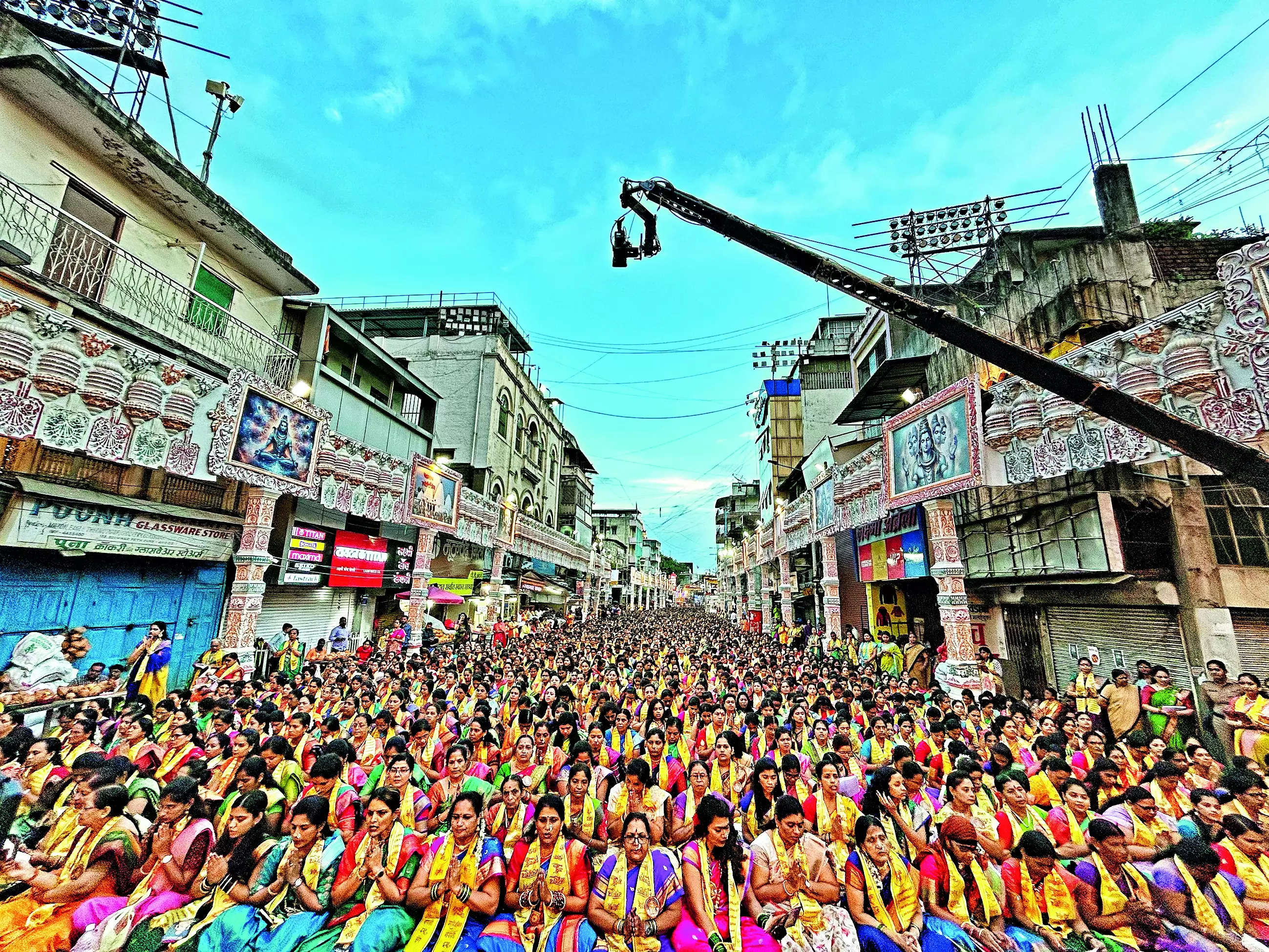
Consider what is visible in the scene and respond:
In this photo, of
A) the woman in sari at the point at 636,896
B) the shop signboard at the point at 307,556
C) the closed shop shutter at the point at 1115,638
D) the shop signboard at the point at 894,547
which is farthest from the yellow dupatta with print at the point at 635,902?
the shop signboard at the point at 307,556

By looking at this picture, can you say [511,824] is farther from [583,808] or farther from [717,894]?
[717,894]

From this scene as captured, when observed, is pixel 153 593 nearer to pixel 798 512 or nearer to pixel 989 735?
pixel 989 735

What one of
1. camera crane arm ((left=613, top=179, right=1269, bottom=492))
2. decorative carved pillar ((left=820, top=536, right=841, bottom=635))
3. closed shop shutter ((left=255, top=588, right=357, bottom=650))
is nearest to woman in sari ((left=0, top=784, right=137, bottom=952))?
camera crane arm ((left=613, top=179, right=1269, bottom=492))

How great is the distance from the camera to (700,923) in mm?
3729

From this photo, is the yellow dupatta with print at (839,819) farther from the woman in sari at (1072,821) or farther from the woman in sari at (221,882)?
the woman in sari at (221,882)

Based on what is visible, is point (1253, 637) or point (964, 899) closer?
point (964, 899)

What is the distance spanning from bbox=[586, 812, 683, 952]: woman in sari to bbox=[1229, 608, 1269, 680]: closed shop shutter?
1135 cm

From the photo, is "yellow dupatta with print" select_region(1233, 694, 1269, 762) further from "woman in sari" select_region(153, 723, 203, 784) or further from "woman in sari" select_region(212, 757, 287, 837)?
"woman in sari" select_region(153, 723, 203, 784)

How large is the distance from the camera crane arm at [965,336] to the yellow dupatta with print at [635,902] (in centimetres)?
774

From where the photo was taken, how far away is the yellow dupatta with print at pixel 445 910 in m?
3.65

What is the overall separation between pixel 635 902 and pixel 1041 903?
298cm

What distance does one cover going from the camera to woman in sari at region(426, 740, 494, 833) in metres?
5.11

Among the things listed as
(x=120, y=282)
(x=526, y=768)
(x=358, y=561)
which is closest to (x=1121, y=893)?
(x=526, y=768)

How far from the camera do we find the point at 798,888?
396 centimetres
